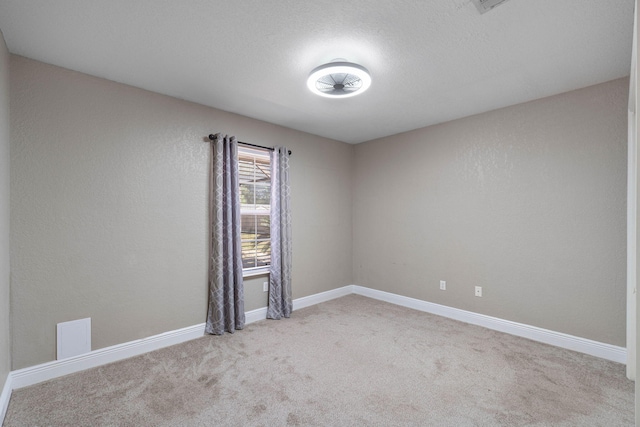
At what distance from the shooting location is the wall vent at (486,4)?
1.66 metres

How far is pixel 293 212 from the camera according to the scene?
403 centimetres

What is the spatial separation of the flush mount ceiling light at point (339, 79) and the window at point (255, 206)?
1.36 m

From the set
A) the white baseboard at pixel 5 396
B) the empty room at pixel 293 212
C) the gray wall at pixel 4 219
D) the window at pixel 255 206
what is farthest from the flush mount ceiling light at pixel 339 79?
the white baseboard at pixel 5 396

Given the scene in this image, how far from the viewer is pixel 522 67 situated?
2.38 metres

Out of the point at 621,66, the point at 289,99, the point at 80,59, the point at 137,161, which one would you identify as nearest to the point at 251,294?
the point at 137,161

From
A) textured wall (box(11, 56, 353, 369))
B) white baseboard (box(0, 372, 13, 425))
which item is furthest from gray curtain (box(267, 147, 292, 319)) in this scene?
white baseboard (box(0, 372, 13, 425))

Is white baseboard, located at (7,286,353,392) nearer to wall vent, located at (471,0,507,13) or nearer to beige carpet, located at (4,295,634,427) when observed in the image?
beige carpet, located at (4,295,634,427)

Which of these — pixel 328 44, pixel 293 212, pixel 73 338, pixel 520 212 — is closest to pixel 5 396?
pixel 73 338

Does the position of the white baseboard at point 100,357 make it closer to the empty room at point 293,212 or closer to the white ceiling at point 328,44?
the empty room at point 293,212

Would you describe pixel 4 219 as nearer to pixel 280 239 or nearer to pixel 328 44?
pixel 280 239

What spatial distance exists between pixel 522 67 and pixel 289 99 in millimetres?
2020

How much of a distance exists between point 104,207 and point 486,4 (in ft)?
10.2

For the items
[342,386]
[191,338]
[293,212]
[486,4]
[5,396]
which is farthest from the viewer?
[293,212]

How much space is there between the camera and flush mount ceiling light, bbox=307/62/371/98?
2.23 meters
